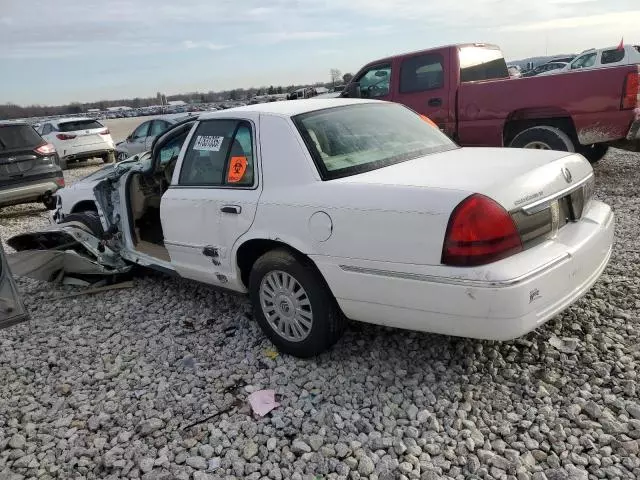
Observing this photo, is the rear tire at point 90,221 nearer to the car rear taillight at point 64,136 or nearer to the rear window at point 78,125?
the car rear taillight at point 64,136

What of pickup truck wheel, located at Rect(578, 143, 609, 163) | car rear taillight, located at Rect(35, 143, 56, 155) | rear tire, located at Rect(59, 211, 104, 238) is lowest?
pickup truck wheel, located at Rect(578, 143, 609, 163)

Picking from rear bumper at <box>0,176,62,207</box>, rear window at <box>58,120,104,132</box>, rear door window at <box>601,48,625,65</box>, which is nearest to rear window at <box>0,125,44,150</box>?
rear bumper at <box>0,176,62,207</box>

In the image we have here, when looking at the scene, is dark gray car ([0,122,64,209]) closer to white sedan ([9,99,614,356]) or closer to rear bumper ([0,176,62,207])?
rear bumper ([0,176,62,207])

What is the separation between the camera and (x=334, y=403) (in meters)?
3.00

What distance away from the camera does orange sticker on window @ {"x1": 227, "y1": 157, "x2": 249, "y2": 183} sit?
142 inches

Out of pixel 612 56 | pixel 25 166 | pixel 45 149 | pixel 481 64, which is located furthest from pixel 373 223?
pixel 612 56

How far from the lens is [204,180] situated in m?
3.91

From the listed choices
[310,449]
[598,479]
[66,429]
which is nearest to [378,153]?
[310,449]

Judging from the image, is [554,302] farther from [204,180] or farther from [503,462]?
[204,180]

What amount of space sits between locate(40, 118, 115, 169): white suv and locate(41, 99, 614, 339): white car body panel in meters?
14.0

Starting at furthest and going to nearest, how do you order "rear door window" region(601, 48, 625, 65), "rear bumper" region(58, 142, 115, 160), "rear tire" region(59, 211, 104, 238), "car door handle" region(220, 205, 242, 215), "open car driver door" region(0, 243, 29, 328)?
1. "rear bumper" region(58, 142, 115, 160)
2. "rear door window" region(601, 48, 625, 65)
3. "rear tire" region(59, 211, 104, 238)
4. "car door handle" region(220, 205, 242, 215)
5. "open car driver door" region(0, 243, 29, 328)

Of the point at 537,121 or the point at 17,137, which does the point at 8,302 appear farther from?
the point at 17,137

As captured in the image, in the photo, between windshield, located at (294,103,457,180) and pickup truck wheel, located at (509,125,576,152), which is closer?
windshield, located at (294,103,457,180)

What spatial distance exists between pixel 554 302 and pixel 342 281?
109 centimetres
